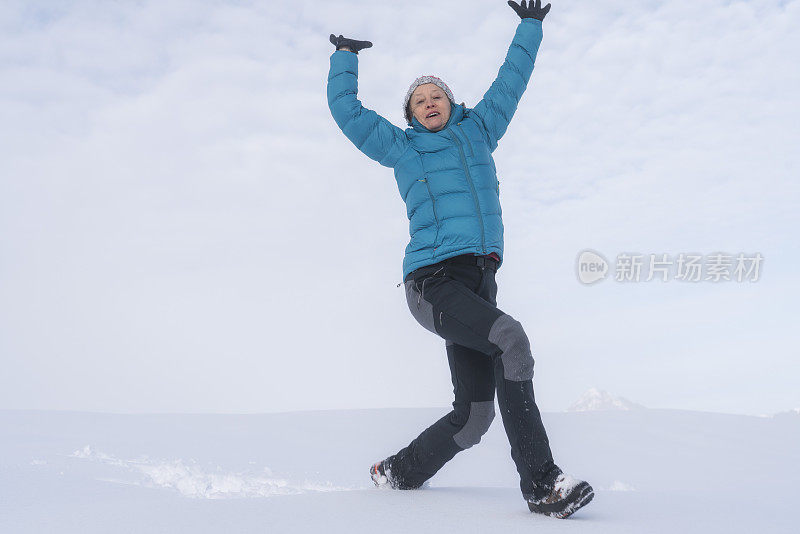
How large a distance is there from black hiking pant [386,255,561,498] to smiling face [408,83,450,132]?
0.85m

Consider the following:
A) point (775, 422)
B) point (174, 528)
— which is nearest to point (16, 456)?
point (174, 528)

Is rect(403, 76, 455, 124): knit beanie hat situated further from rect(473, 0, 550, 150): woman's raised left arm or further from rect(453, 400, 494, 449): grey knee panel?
rect(453, 400, 494, 449): grey knee panel

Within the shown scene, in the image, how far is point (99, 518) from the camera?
271 centimetres

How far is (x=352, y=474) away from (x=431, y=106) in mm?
3624

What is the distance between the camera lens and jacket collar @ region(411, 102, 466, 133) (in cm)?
354

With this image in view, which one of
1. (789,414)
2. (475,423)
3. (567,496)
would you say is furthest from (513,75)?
(789,414)

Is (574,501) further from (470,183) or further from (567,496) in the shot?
(470,183)

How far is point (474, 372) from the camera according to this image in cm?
334

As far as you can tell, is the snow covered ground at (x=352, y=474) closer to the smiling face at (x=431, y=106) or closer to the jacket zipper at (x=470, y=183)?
the jacket zipper at (x=470, y=183)

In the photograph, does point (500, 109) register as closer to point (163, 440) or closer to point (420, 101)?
point (420, 101)

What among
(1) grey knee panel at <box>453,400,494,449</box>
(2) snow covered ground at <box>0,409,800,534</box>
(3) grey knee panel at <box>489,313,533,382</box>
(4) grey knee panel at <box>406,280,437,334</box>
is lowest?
(2) snow covered ground at <box>0,409,800,534</box>

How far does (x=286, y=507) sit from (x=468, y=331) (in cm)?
119

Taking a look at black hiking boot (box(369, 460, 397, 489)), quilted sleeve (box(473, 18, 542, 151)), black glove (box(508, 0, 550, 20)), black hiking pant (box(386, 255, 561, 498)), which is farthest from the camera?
black glove (box(508, 0, 550, 20))

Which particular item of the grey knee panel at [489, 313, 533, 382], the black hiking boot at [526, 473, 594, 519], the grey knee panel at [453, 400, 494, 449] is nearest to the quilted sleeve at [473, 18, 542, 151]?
the grey knee panel at [489, 313, 533, 382]
